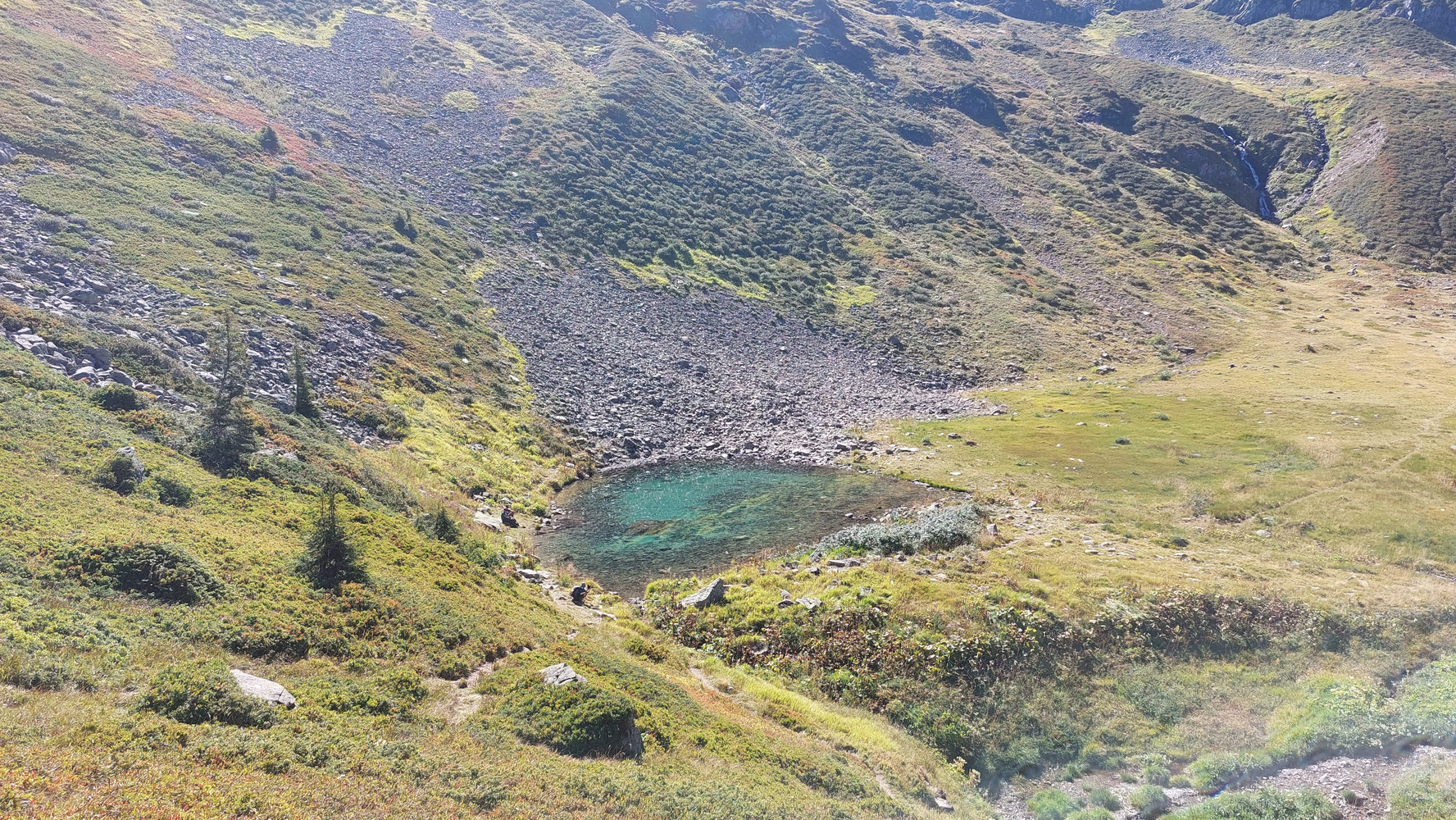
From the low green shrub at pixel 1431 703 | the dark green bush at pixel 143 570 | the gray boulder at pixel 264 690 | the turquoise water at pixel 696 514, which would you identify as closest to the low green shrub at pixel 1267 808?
the low green shrub at pixel 1431 703

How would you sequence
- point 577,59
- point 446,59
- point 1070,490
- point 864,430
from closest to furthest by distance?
point 1070,490 < point 864,430 < point 446,59 < point 577,59

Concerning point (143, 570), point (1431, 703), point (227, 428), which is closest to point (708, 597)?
point (143, 570)

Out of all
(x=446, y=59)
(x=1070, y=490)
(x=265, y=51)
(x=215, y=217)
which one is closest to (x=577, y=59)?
(x=446, y=59)

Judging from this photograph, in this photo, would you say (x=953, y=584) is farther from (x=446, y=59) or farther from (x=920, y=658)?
(x=446, y=59)

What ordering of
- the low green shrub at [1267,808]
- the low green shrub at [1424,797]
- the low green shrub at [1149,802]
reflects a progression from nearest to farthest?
the low green shrub at [1424,797]
the low green shrub at [1267,808]
the low green shrub at [1149,802]

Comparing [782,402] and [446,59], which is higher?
[446,59]

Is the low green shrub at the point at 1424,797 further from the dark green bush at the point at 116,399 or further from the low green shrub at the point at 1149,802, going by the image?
the dark green bush at the point at 116,399

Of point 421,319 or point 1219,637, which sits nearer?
point 1219,637

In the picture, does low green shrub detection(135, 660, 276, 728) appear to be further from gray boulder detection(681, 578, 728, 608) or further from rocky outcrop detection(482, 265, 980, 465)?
rocky outcrop detection(482, 265, 980, 465)
